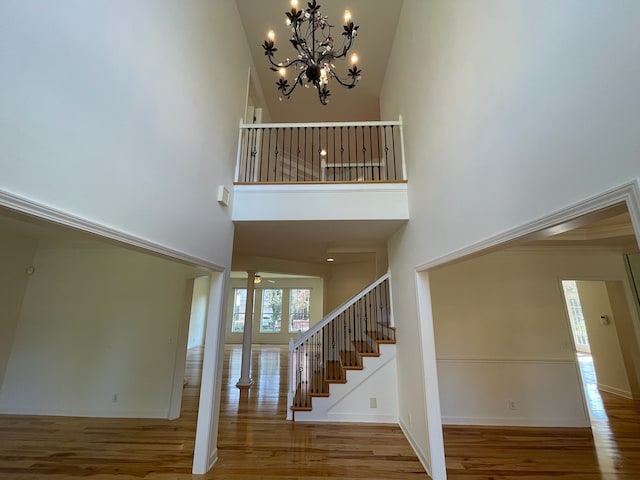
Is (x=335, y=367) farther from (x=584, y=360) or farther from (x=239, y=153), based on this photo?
(x=584, y=360)

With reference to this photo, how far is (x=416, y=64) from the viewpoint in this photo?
3.13m

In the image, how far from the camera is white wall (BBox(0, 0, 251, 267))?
3.61 ft

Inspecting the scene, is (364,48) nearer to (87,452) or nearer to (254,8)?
(254,8)

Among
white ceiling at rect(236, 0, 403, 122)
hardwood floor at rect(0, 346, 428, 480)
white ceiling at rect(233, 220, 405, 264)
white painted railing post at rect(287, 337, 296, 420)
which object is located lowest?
hardwood floor at rect(0, 346, 428, 480)

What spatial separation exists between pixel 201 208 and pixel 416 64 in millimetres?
2971

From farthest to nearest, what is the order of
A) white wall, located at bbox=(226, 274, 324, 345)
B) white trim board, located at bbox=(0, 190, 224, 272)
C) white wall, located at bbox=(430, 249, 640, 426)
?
white wall, located at bbox=(226, 274, 324, 345)
white wall, located at bbox=(430, 249, 640, 426)
white trim board, located at bbox=(0, 190, 224, 272)

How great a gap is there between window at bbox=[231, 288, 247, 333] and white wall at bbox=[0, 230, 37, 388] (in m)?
7.56

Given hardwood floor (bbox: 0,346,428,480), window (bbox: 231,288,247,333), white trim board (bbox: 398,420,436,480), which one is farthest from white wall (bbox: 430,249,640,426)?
window (bbox: 231,288,247,333)

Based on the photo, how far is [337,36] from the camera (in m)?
4.34

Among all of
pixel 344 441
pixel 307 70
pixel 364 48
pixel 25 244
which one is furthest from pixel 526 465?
pixel 25 244

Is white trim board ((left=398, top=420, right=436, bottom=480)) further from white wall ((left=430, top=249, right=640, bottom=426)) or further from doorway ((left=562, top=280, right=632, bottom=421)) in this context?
doorway ((left=562, top=280, right=632, bottom=421))

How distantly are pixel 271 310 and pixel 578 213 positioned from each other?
11354 mm

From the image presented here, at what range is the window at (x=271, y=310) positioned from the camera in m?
11.3

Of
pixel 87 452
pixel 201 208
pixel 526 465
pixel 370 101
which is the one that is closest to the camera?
pixel 201 208
